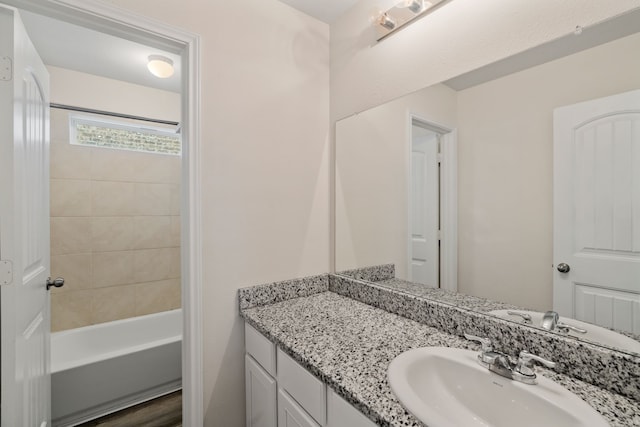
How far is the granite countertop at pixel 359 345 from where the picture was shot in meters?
0.69

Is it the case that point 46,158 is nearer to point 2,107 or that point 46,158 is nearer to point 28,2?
point 2,107

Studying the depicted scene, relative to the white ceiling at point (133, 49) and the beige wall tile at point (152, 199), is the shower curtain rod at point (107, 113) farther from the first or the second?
the beige wall tile at point (152, 199)

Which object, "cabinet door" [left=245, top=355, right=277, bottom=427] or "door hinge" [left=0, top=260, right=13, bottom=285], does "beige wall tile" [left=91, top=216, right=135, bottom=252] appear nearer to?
"door hinge" [left=0, top=260, right=13, bottom=285]

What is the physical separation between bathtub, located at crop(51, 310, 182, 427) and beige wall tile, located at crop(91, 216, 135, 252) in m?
0.65

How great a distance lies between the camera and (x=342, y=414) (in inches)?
31.4

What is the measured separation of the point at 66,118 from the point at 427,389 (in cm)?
305

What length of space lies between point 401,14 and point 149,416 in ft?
8.93

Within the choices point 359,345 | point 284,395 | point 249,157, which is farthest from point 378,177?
point 284,395

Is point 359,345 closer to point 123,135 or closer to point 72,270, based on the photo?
point 72,270

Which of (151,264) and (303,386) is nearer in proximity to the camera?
(303,386)

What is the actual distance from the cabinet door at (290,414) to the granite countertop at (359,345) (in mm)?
169

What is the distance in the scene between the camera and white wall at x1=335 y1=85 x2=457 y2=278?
1.29m

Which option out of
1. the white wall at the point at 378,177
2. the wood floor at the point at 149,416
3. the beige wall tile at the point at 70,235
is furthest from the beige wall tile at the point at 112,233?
the white wall at the point at 378,177

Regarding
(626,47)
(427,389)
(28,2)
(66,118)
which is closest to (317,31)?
(28,2)
